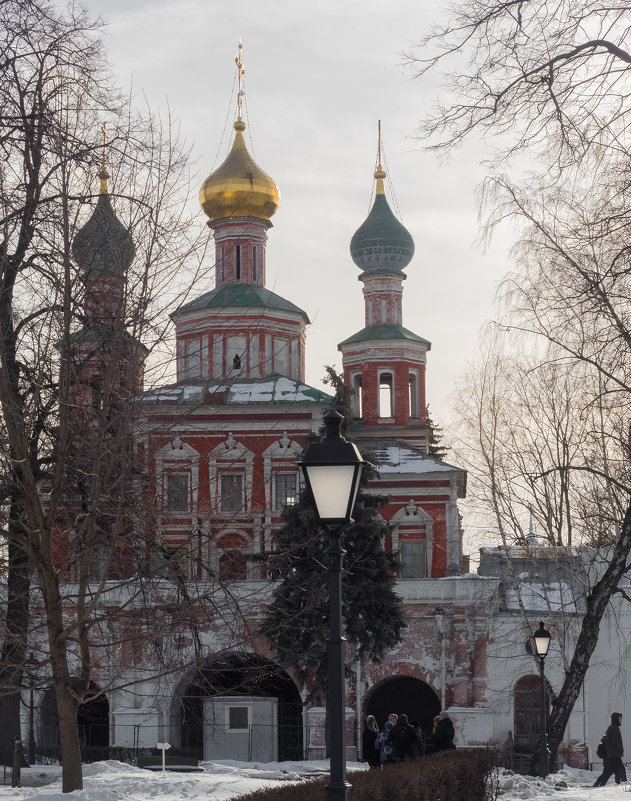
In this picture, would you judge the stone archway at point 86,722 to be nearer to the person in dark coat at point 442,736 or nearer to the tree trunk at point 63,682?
the person in dark coat at point 442,736

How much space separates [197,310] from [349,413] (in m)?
8.99

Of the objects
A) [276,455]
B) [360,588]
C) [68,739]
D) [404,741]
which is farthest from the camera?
[276,455]

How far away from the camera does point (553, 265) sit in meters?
15.5

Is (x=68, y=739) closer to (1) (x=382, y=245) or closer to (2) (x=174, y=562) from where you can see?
(2) (x=174, y=562)

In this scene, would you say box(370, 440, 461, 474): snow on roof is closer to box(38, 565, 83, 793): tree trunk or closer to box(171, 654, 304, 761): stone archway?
box(171, 654, 304, 761): stone archway

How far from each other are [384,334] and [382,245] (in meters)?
3.52

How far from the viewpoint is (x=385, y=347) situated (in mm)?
46312

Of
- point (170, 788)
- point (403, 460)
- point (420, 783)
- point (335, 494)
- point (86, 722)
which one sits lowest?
point (86, 722)

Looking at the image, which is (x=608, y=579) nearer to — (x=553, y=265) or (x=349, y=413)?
(x=553, y=265)

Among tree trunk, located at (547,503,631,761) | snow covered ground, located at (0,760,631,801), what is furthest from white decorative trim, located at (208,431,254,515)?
tree trunk, located at (547,503,631,761)

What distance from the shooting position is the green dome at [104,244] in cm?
1330

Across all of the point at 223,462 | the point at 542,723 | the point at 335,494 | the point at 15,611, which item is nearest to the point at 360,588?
the point at 223,462

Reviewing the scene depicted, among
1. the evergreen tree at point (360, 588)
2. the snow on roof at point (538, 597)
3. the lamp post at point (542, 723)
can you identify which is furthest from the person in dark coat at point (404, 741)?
the snow on roof at point (538, 597)

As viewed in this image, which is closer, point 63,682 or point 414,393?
point 63,682
